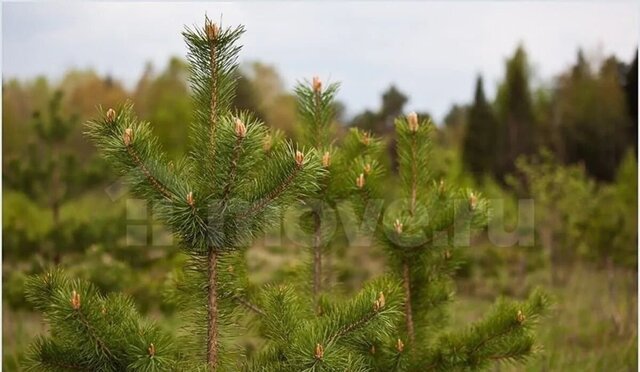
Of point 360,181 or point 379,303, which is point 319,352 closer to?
point 379,303

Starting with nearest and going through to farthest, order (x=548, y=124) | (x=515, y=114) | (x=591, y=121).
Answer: (x=591, y=121)
(x=548, y=124)
(x=515, y=114)

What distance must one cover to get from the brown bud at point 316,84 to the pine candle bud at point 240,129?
823mm

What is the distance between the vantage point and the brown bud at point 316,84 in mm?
2727

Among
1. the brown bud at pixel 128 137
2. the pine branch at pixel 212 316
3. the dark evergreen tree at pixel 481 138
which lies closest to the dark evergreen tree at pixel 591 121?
the dark evergreen tree at pixel 481 138

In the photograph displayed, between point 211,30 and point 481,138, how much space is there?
10746 mm

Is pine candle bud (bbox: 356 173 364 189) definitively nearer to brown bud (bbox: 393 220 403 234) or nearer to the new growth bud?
brown bud (bbox: 393 220 403 234)

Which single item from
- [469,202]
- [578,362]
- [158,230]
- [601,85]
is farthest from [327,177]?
[601,85]

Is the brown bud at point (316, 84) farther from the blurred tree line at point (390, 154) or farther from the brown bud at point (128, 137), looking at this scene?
the brown bud at point (128, 137)

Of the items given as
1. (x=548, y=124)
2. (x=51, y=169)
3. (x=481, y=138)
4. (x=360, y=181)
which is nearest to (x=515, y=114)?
(x=548, y=124)

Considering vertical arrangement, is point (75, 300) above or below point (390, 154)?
below

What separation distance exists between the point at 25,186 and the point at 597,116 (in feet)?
27.9

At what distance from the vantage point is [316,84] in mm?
2740

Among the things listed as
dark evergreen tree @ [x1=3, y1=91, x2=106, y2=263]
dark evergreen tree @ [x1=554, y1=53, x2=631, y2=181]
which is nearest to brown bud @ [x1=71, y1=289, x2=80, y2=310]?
dark evergreen tree @ [x1=3, y1=91, x2=106, y2=263]

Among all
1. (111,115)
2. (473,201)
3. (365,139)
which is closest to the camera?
(111,115)
